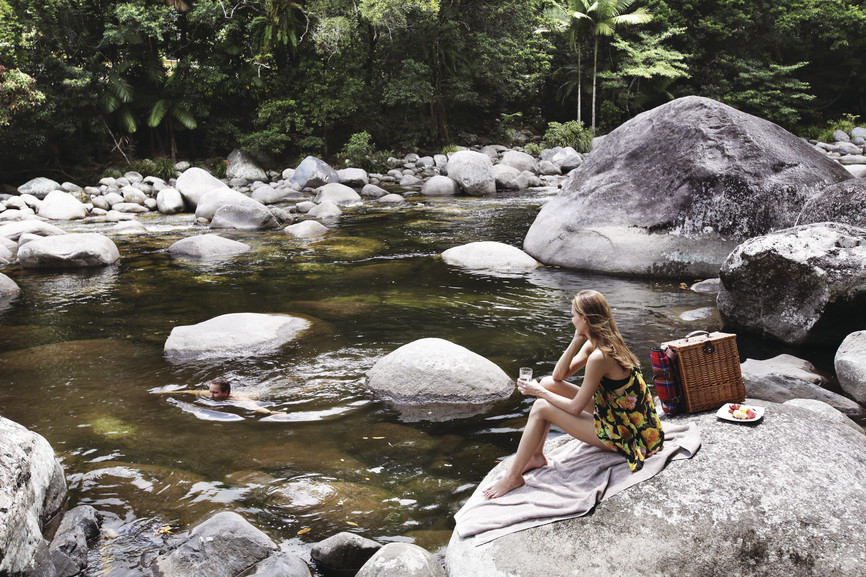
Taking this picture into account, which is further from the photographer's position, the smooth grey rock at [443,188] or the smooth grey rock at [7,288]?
the smooth grey rock at [443,188]

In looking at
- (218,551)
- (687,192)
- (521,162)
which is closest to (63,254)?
(218,551)

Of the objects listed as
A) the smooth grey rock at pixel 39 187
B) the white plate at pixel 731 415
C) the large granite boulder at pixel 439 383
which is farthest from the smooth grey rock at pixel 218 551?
the smooth grey rock at pixel 39 187

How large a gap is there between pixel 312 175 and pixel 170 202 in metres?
5.36

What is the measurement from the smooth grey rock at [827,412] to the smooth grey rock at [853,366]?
3.36 ft

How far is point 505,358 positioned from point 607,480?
3.45 meters

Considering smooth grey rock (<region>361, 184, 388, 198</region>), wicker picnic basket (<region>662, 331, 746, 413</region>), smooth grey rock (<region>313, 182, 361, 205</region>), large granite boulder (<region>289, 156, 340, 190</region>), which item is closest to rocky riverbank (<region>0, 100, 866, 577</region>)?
wicker picnic basket (<region>662, 331, 746, 413</region>)

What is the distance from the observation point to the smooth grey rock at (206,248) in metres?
13.3

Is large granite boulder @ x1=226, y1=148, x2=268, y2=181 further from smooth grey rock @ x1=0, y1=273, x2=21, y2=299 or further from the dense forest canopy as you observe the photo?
smooth grey rock @ x1=0, y1=273, x2=21, y2=299

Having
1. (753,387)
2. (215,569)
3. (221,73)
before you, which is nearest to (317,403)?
(215,569)

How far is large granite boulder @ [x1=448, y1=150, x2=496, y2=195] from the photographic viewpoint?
21359 millimetres

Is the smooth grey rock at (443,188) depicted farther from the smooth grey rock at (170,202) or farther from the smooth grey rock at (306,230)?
the smooth grey rock at (170,202)

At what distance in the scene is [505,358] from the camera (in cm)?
730

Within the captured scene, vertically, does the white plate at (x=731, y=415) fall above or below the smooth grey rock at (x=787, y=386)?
above

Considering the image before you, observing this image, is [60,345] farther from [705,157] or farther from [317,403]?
[705,157]
